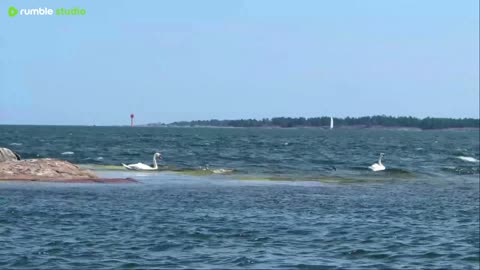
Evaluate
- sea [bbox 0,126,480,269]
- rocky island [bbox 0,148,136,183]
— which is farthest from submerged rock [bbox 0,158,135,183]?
sea [bbox 0,126,480,269]

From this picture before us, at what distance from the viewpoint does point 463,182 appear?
35.7 m

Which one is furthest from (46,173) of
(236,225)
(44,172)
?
(236,225)

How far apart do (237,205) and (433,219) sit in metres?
4.97

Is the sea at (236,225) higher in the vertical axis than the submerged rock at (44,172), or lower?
lower

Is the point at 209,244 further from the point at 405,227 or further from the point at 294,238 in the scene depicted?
the point at 405,227

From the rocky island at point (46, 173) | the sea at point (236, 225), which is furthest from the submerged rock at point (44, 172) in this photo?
the sea at point (236, 225)

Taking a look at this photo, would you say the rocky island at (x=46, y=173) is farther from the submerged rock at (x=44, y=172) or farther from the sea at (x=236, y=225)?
the sea at (x=236, y=225)

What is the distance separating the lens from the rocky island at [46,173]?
94.0ft

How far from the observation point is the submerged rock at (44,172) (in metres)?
28.7

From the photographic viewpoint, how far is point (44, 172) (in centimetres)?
2920

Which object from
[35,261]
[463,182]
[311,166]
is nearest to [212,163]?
[311,166]

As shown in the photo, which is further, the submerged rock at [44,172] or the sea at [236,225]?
the submerged rock at [44,172]

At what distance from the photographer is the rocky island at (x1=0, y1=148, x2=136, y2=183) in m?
28.7

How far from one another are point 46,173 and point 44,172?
0.31 ft
